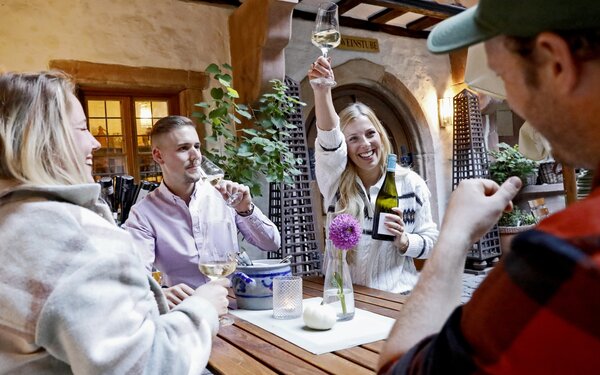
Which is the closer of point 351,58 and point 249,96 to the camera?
point 249,96

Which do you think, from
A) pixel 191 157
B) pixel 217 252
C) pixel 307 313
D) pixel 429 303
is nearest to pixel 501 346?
pixel 429 303

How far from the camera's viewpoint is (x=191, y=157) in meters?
2.21

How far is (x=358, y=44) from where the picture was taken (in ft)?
16.0

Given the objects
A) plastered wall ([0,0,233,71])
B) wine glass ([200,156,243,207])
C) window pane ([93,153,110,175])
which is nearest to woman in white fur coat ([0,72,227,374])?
wine glass ([200,156,243,207])

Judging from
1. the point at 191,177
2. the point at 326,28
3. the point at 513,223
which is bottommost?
the point at 513,223

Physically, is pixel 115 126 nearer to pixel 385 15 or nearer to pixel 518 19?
pixel 385 15

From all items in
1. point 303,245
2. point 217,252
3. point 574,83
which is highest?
point 574,83

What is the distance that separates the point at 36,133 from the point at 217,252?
0.62m

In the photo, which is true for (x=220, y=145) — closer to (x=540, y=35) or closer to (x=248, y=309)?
(x=248, y=309)

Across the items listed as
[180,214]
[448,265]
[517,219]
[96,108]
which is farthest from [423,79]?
[448,265]

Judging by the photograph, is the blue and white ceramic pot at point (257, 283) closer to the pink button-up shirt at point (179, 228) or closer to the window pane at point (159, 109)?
the pink button-up shirt at point (179, 228)

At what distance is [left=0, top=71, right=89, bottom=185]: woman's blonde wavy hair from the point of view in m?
0.94

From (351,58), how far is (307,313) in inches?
155

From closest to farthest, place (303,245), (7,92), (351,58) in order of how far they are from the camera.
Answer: (7,92) < (303,245) < (351,58)
